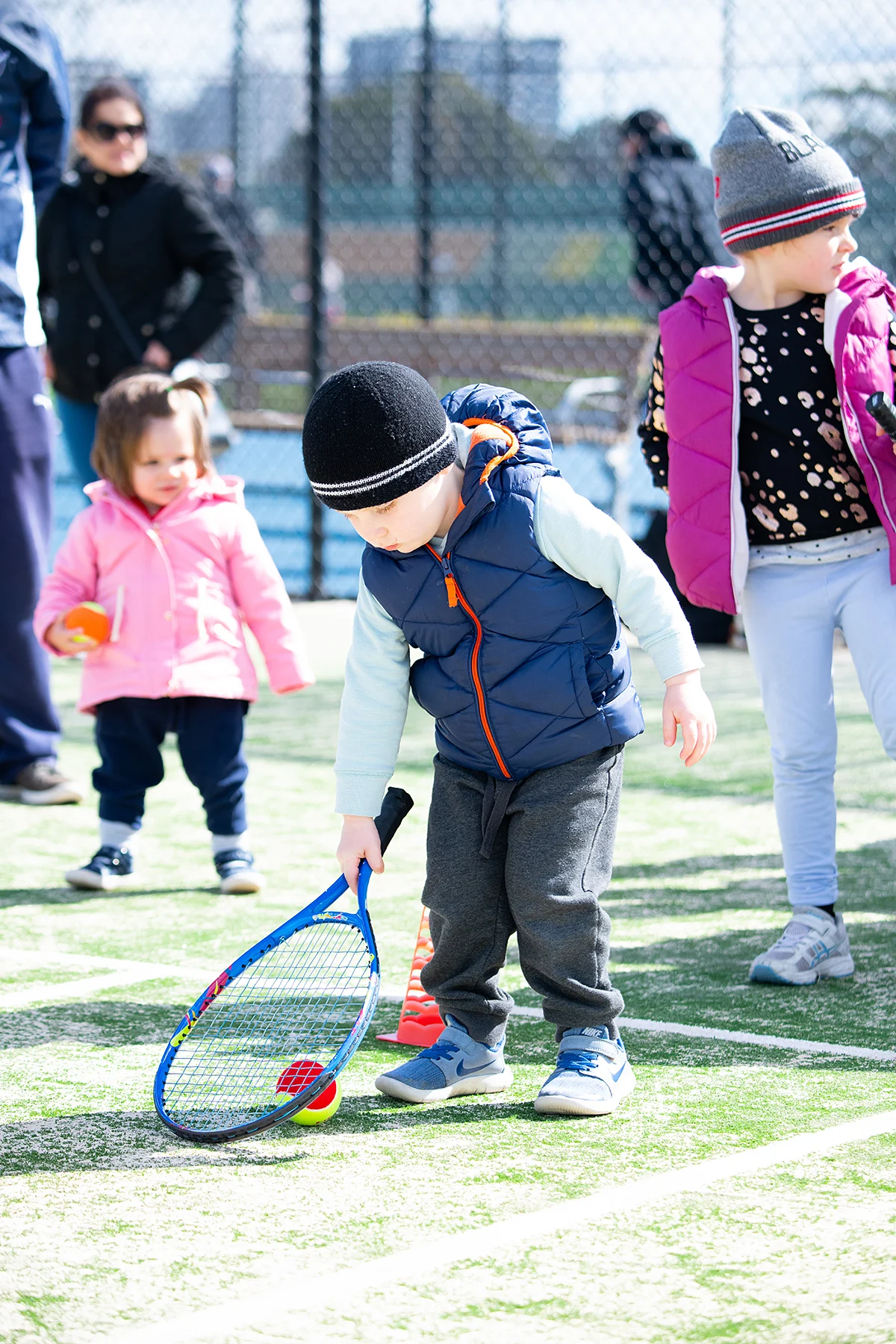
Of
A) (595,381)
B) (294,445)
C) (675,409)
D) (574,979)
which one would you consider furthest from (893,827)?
(294,445)

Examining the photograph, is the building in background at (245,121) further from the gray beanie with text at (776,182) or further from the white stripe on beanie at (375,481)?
the white stripe on beanie at (375,481)

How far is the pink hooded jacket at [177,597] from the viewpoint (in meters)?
4.45

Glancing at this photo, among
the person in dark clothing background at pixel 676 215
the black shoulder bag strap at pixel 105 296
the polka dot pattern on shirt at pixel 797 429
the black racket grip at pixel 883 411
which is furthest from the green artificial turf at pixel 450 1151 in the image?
the person in dark clothing background at pixel 676 215

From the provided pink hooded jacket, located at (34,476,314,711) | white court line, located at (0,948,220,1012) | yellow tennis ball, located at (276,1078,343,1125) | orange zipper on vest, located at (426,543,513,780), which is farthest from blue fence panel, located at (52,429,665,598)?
yellow tennis ball, located at (276,1078,343,1125)

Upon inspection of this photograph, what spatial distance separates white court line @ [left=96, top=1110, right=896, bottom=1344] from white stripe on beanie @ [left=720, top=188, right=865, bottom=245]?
168cm

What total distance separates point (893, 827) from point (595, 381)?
623cm

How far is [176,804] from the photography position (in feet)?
18.1

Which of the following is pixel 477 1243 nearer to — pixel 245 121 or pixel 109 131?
pixel 109 131

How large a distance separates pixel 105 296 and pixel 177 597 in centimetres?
299

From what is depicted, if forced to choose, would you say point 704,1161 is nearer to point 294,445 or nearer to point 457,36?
point 457,36

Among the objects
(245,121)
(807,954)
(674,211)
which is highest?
(245,121)

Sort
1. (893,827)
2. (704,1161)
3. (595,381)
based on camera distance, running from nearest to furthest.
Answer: (704,1161)
(893,827)
(595,381)

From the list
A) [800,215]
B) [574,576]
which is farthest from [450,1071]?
[800,215]

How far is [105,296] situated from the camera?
23.4 feet
